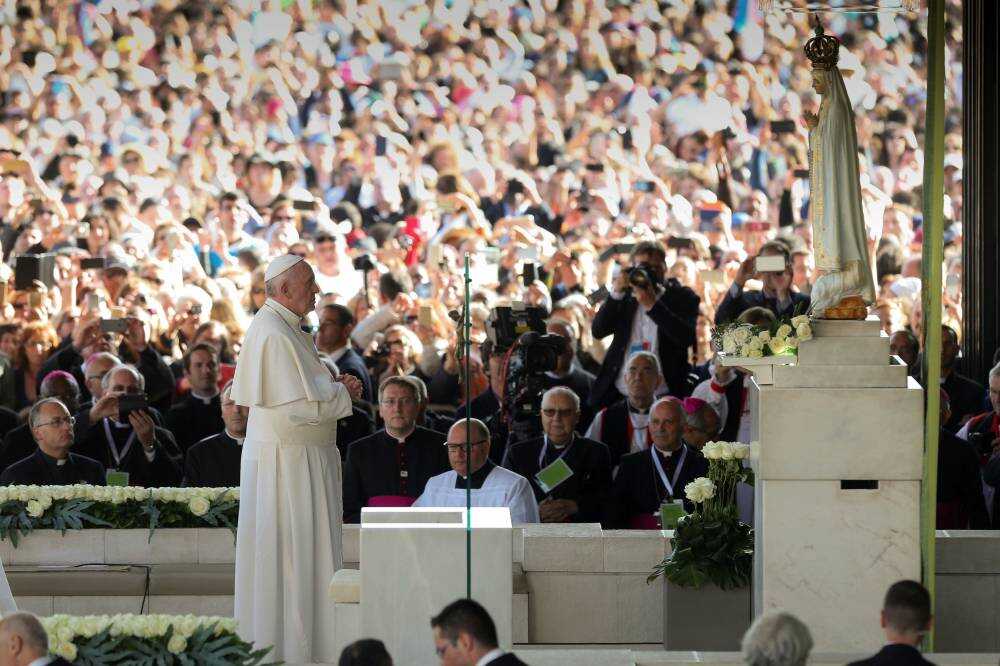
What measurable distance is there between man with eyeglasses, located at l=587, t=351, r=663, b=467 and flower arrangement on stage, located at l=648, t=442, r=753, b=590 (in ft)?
8.13

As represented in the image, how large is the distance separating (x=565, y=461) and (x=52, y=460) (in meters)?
2.76

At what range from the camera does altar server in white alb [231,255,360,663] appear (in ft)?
22.8

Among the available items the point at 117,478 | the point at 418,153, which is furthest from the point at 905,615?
the point at 418,153

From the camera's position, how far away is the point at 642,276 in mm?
11000

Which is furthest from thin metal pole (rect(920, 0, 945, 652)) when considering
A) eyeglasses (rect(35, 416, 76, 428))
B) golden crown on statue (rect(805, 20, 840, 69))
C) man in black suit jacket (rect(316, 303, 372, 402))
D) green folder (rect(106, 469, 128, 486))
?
man in black suit jacket (rect(316, 303, 372, 402))

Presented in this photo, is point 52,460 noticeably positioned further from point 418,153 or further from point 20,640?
point 418,153

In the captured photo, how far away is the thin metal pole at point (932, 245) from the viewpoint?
6000 mm

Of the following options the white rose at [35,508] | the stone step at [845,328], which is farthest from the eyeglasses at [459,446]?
the stone step at [845,328]

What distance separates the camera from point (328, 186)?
17.5m

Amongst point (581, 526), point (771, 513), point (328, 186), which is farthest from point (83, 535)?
point (328, 186)

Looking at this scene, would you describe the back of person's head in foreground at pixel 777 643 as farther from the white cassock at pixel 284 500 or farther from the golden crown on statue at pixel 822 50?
the white cassock at pixel 284 500

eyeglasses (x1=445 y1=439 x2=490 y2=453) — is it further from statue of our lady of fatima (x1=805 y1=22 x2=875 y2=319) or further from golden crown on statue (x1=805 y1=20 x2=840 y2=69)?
golden crown on statue (x1=805 y1=20 x2=840 y2=69)

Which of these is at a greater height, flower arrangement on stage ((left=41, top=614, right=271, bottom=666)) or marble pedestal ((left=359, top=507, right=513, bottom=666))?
marble pedestal ((left=359, top=507, right=513, bottom=666))

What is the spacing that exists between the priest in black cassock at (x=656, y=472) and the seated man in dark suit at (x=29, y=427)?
3.39 meters
